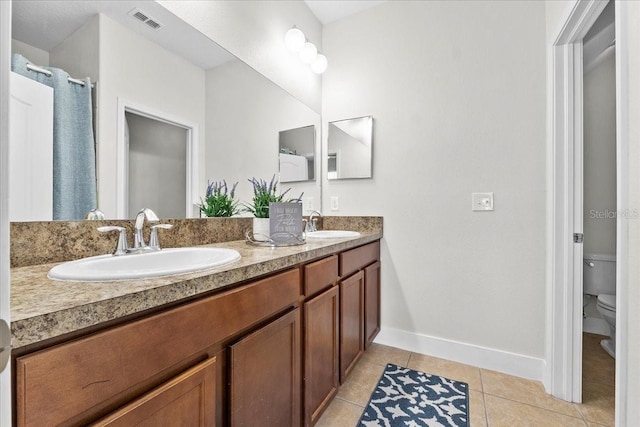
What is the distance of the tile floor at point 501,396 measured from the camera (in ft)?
4.50

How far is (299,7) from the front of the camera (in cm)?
211

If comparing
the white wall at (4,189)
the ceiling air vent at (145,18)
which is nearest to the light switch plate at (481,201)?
the ceiling air vent at (145,18)

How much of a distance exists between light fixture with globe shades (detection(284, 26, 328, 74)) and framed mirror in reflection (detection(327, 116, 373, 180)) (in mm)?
432

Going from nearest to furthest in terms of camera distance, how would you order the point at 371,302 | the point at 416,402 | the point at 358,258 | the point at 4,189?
the point at 4,189, the point at 416,402, the point at 358,258, the point at 371,302

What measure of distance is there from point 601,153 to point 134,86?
118 inches

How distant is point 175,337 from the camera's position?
2.03ft

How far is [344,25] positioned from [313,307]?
7.22 feet

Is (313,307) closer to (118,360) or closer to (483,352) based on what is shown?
(118,360)

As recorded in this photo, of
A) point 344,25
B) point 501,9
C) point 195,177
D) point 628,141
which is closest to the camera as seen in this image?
point 628,141

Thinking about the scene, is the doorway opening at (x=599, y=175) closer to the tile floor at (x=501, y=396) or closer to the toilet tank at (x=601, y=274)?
the toilet tank at (x=601, y=274)

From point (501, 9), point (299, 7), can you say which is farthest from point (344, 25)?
point (501, 9)

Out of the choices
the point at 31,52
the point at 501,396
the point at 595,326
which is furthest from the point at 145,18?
the point at 595,326

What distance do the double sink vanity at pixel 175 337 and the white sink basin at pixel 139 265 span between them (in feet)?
0.05

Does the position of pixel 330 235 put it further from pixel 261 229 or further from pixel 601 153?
pixel 601 153
